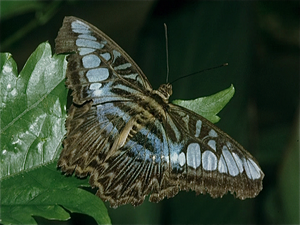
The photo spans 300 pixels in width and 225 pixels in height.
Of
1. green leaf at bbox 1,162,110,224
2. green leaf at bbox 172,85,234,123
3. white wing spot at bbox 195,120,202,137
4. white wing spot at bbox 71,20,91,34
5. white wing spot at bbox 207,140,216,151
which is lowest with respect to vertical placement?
green leaf at bbox 1,162,110,224

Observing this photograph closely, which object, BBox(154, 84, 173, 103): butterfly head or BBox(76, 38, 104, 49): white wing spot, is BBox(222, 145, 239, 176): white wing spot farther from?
BBox(76, 38, 104, 49): white wing spot

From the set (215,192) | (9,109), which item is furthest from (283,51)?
(9,109)

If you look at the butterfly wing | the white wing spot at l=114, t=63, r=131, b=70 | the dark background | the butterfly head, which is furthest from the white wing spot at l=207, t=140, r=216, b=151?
the dark background

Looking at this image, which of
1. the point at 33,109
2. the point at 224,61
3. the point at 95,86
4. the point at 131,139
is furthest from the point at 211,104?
the point at 224,61

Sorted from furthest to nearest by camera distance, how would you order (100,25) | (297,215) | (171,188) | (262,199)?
(100,25)
(262,199)
(297,215)
(171,188)

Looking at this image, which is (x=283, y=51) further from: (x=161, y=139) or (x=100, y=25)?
(x=161, y=139)

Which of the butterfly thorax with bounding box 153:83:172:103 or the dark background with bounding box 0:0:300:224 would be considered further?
the dark background with bounding box 0:0:300:224

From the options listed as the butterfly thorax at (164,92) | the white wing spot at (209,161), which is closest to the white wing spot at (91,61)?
the butterfly thorax at (164,92)
